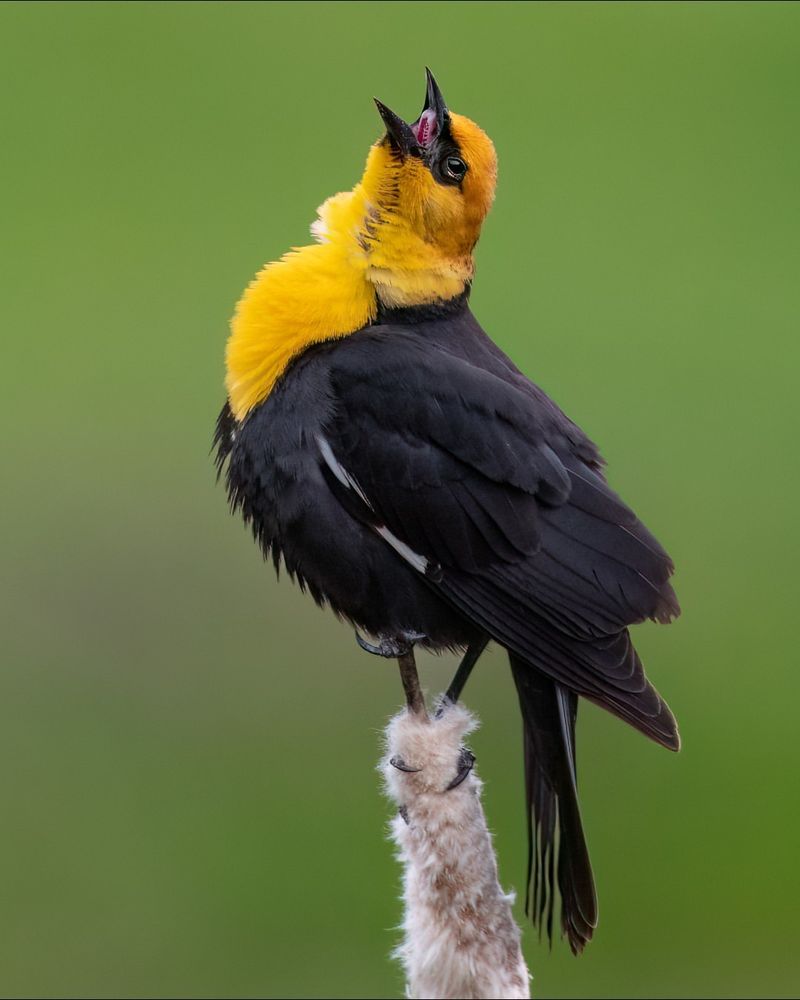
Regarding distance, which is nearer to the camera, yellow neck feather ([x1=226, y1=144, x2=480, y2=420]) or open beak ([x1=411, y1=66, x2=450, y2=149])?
yellow neck feather ([x1=226, y1=144, x2=480, y2=420])

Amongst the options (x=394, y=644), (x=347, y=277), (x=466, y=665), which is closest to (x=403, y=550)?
(x=394, y=644)

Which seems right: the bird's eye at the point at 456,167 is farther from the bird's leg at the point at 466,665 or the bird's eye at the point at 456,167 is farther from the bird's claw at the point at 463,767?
the bird's claw at the point at 463,767

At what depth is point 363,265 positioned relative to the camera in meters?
3.97

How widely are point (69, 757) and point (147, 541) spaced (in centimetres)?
138

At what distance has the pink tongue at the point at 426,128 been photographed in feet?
13.4

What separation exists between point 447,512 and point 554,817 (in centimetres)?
73

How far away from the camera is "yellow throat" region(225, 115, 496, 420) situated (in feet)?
12.9

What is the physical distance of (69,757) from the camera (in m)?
6.86

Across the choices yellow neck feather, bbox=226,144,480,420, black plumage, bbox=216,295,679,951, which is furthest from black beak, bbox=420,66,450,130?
black plumage, bbox=216,295,679,951

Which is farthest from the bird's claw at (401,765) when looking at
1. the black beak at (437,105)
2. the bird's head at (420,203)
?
the black beak at (437,105)

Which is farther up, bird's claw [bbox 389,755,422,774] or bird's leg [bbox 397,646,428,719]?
bird's leg [bbox 397,646,428,719]

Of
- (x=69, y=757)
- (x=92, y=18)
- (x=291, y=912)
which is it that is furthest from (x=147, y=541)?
(x=92, y=18)

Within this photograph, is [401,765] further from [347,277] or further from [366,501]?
[347,277]

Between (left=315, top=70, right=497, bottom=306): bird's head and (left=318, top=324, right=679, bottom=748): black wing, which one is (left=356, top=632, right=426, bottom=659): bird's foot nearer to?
(left=318, top=324, right=679, bottom=748): black wing
